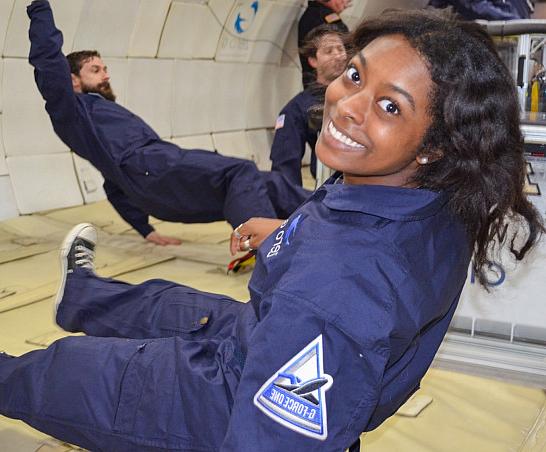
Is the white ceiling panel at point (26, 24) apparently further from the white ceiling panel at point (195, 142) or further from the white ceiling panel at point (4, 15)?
the white ceiling panel at point (195, 142)

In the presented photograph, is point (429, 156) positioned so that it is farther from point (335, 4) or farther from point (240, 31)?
point (240, 31)

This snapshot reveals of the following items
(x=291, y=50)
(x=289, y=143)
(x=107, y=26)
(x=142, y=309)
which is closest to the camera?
(x=142, y=309)

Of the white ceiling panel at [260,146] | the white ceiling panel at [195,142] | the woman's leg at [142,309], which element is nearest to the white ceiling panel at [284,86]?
the white ceiling panel at [260,146]

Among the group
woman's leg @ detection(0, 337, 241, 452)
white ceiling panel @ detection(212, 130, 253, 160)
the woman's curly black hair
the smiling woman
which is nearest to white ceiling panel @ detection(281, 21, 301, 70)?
white ceiling panel @ detection(212, 130, 253, 160)

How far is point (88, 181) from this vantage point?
19.0 feet

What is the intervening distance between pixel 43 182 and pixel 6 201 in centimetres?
40

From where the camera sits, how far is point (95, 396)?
1.68m

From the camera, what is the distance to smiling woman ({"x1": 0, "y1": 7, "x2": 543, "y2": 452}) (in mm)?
1331

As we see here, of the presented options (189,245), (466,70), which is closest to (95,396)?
(466,70)

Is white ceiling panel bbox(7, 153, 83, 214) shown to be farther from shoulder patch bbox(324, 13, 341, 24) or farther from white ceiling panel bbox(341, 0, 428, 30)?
white ceiling panel bbox(341, 0, 428, 30)

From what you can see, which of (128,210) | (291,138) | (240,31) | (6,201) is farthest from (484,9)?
(6,201)

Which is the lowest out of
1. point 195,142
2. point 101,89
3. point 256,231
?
point 195,142

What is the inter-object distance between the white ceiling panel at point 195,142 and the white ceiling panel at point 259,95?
0.79 m

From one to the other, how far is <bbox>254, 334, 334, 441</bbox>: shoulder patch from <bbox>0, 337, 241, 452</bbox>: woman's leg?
0.89 feet
